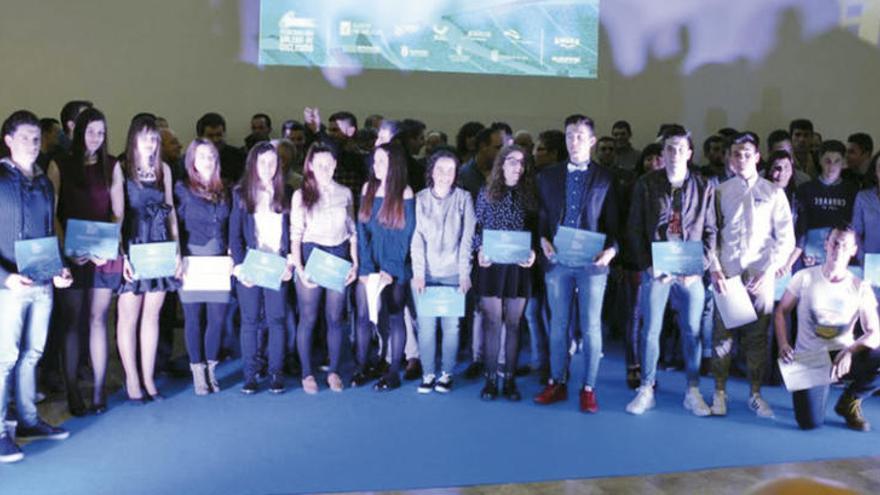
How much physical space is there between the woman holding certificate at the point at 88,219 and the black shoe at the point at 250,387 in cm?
79

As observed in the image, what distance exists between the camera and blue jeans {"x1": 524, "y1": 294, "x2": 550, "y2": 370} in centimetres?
515

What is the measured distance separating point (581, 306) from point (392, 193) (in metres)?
1.22

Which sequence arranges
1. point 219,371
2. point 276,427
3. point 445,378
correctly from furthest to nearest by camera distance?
point 219,371 < point 445,378 < point 276,427

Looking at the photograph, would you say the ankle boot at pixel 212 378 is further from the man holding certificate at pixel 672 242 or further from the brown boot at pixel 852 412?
the brown boot at pixel 852 412

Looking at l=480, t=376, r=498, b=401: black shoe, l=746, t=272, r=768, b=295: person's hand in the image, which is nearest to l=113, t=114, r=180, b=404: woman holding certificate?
l=480, t=376, r=498, b=401: black shoe

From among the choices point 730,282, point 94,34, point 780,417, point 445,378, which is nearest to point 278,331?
point 445,378

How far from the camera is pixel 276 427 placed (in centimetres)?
411

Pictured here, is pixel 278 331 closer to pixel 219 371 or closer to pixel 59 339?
pixel 219 371

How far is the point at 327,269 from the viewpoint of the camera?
14.9 ft

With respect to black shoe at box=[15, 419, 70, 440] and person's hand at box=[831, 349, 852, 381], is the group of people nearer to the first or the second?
person's hand at box=[831, 349, 852, 381]

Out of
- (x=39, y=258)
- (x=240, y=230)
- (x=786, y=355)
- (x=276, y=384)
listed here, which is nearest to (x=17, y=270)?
(x=39, y=258)

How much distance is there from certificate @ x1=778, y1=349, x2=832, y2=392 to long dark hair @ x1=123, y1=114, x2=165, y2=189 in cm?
341

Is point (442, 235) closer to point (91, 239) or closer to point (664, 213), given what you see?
point (664, 213)

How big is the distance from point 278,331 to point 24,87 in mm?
4373
